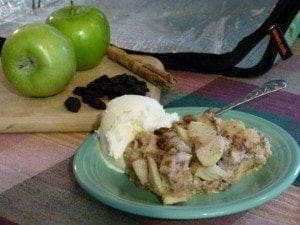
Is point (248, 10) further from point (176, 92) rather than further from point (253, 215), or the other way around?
point (253, 215)

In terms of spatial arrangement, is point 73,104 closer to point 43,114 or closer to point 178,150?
point 43,114

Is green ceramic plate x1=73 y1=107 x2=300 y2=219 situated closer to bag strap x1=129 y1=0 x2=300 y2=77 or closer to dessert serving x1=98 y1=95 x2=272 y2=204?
dessert serving x1=98 y1=95 x2=272 y2=204

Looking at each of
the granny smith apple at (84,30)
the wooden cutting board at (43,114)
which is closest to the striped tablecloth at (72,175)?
the wooden cutting board at (43,114)

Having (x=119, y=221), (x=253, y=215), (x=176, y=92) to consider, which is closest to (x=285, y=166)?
(x=253, y=215)

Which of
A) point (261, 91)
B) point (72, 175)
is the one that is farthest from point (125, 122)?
Answer: point (261, 91)

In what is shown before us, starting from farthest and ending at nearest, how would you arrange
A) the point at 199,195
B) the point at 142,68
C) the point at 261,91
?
the point at 142,68 → the point at 261,91 → the point at 199,195

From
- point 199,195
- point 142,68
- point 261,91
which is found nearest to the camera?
point 199,195
